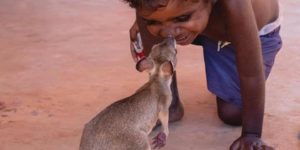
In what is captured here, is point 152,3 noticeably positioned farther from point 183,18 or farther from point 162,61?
point 162,61

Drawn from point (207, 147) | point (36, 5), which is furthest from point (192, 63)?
point (36, 5)

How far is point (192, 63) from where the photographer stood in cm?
251

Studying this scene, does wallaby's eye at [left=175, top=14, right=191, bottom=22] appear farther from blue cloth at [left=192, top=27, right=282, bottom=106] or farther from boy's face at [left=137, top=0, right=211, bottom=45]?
blue cloth at [left=192, top=27, right=282, bottom=106]

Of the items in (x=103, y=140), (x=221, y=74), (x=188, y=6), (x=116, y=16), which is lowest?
(x=116, y=16)

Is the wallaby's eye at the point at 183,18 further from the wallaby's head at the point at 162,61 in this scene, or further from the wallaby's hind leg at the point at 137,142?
the wallaby's hind leg at the point at 137,142

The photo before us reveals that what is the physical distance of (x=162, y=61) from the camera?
5.34ft

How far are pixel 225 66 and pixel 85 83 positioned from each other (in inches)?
22.9

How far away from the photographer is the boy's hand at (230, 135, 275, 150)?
170 centimetres

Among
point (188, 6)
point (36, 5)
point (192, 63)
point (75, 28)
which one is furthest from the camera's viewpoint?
point (36, 5)

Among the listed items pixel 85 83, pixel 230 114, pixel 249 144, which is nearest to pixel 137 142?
pixel 249 144

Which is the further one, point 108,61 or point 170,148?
point 108,61

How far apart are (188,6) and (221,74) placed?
0.52 metres

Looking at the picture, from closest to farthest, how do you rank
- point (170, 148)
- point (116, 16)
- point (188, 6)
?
point (188, 6)
point (170, 148)
point (116, 16)

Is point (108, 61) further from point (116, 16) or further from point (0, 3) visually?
point (0, 3)
